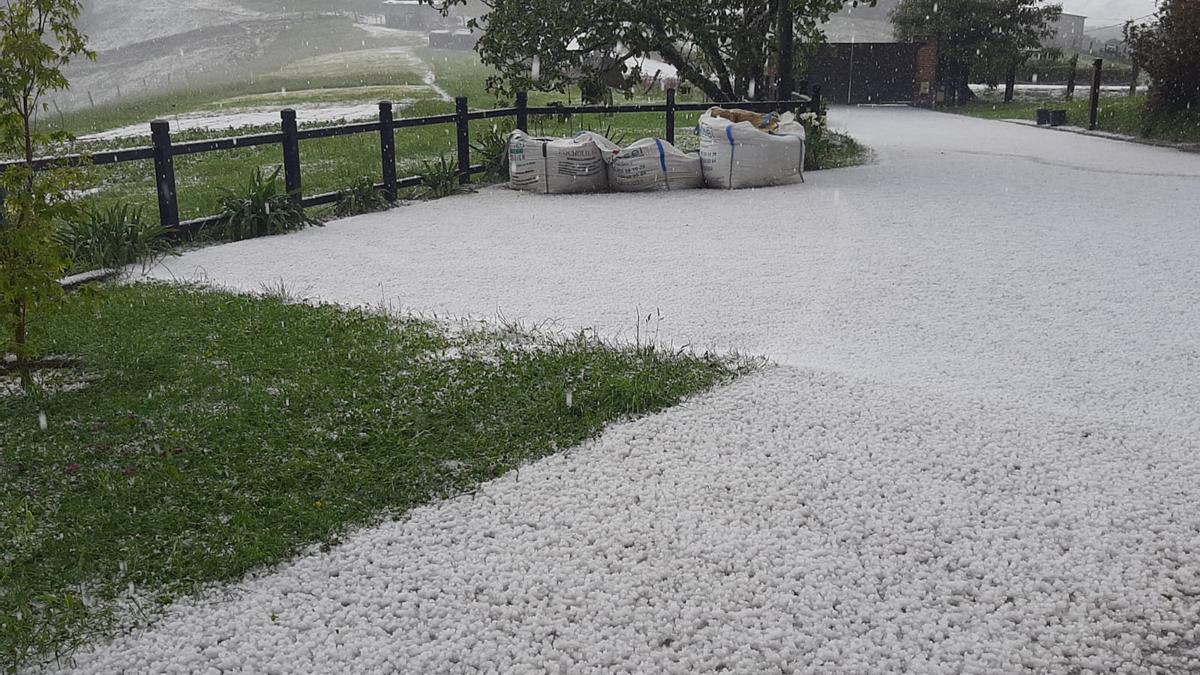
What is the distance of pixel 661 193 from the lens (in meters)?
11.0

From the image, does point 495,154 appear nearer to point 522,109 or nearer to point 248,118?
point 522,109

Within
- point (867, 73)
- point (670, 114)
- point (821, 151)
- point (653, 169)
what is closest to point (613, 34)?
point (670, 114)

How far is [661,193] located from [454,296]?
5017mm

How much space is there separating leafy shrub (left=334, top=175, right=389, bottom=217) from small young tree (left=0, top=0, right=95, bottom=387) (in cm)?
526

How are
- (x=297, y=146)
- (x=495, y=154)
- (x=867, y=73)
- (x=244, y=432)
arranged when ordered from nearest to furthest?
(x=244, y=432) → (x=297, y=146) → (x=495, y=154) → (x=867, y=73)

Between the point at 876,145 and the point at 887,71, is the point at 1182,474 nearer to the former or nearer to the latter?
the point at 876,145

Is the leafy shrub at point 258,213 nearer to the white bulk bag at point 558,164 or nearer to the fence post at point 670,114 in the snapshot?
the white bulk bag at point 558,164

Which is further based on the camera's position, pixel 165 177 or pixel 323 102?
pixel 323 102

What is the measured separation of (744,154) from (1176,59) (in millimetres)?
9593

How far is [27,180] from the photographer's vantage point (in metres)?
4.59

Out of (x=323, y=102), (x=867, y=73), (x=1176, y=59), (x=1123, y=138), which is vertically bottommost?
(x=1123, y=138)

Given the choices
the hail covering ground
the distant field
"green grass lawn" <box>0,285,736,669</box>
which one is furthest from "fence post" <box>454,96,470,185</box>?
"green grass lawn" <box>0,285,736,669</box>

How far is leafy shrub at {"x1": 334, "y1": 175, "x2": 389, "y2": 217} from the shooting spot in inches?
389

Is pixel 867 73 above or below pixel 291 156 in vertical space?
above
